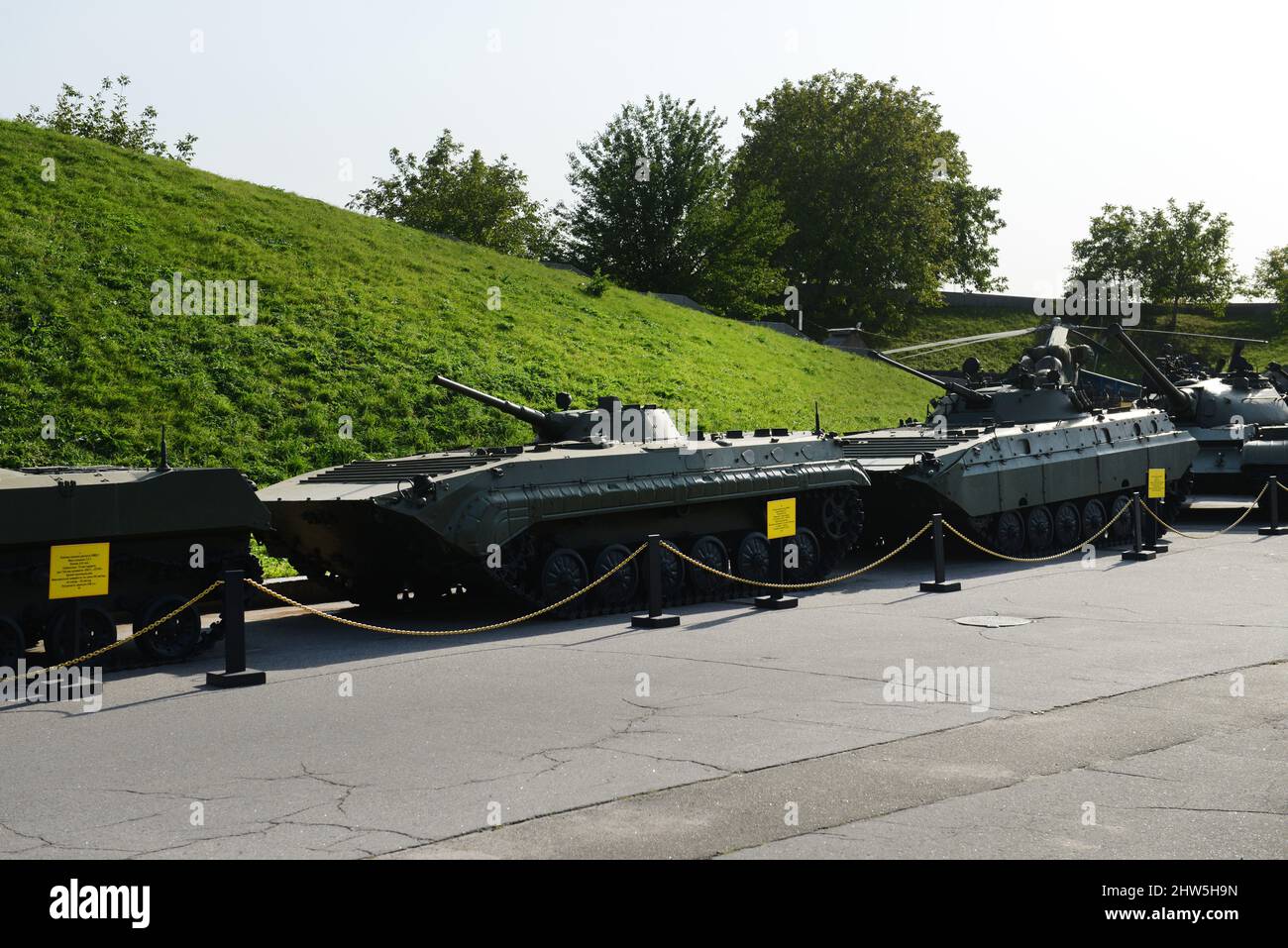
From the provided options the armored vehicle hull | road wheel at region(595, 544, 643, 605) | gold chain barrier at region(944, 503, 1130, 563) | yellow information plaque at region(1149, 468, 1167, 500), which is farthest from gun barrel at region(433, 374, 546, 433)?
yellow information plaque at region(1149, 468, 1167, 500)

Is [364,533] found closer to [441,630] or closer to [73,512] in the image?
[441,630]

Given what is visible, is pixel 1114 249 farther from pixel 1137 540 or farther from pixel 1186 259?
pixel 1137 540

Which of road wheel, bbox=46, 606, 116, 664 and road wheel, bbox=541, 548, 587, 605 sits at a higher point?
road wheel, bbox=541, 548, 587, 605

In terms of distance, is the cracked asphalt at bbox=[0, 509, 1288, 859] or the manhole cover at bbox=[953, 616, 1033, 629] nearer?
the cracked asphalt at bbox=[0, 509, 1288, 859]

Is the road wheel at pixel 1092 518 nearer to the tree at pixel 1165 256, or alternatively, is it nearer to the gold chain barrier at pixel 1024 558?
the gold chain barrier at pixel 1024 558

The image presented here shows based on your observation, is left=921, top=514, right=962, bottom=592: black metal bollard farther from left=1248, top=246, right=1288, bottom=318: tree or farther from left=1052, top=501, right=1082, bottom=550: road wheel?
left=1248, top=246, right=1288, bottom=318: tree

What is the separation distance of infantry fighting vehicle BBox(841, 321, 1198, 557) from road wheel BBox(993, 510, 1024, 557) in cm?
1

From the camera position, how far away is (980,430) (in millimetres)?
20297

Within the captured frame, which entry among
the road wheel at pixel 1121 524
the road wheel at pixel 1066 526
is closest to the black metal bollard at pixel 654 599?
the road wheel at pixel 1066 526

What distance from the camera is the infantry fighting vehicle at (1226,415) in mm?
24156

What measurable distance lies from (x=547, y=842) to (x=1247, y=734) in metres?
4.36

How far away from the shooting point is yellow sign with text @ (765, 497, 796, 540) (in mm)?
14953

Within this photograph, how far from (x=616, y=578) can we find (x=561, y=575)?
Answer: 72 cm

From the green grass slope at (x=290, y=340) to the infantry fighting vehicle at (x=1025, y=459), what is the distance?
28.1ft
